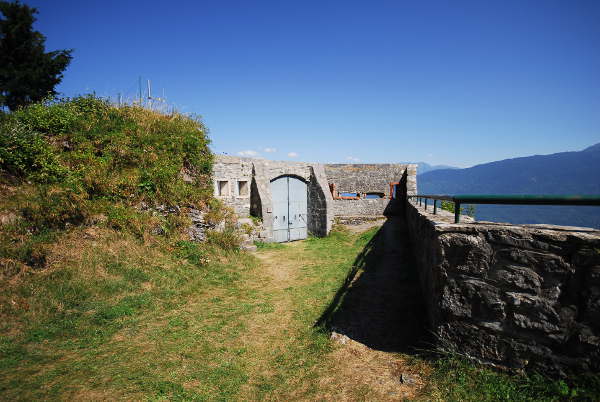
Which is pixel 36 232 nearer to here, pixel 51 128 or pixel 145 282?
pixel 145 282

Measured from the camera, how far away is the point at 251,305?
576 centimetres

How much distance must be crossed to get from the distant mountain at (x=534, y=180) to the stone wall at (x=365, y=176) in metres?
59.4

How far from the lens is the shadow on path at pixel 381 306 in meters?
3.99

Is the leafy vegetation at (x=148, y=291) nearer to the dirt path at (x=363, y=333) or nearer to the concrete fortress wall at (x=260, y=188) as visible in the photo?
the dirt path at (x=363, y=333)

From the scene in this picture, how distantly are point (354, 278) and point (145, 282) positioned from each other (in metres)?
4.90

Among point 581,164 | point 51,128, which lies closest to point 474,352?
point 51,128

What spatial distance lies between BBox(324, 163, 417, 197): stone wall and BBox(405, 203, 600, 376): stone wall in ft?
46.8

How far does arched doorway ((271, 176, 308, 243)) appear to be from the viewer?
1292cm

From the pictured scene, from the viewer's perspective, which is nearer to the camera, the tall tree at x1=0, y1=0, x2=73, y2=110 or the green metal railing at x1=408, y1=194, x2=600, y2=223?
the green metal railing at x1=408, y1=194, x2=600, y2=223

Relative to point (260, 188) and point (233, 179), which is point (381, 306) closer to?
point (260, 188)

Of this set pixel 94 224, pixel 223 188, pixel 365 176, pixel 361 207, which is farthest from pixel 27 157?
pixel 365 176

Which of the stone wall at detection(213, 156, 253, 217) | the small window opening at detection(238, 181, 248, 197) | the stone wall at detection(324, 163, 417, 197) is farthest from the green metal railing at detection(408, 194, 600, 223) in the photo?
the stone wall at detection(324, 163, 417, 197)

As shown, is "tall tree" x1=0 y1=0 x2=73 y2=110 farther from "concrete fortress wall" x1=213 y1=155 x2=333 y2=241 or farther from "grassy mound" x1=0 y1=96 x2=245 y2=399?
"concrete fortress wall" x1=213 y1=155 x2=333 y2=241

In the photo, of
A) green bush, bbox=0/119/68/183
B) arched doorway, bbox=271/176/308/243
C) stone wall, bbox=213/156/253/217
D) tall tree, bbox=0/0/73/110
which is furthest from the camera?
→ tall tree, bbox=0/0/73/110
